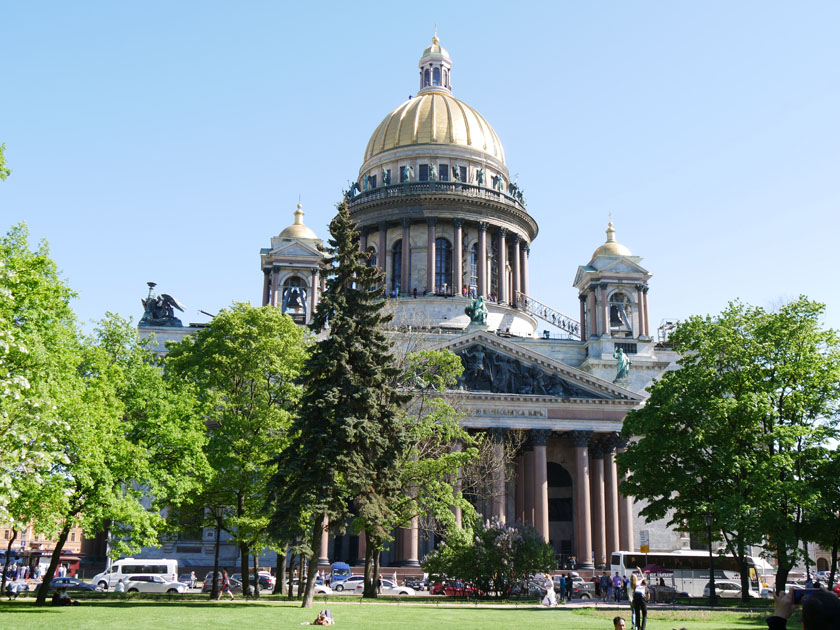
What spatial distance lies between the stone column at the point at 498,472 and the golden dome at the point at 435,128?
115 feet

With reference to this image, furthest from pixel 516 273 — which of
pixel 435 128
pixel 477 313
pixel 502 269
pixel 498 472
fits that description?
pixel 498 472

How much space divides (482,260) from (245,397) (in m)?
41.7

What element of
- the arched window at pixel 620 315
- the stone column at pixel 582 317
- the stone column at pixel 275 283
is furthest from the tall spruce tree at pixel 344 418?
the stone column at pixel 582 317

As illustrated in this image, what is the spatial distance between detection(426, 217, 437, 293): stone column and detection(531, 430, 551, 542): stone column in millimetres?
21486

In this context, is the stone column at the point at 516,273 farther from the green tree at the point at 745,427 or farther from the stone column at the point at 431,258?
the green tree at the point at 745,427

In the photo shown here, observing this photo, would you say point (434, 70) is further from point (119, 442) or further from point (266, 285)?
point (119, 442)

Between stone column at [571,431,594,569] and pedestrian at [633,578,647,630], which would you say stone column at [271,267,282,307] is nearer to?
stone column at [571,431,594,569]

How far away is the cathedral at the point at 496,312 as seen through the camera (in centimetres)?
5925

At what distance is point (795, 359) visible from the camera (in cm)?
3716

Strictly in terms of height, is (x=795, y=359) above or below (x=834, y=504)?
above

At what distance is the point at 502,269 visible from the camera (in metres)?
81.2

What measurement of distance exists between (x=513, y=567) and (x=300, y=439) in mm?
13820

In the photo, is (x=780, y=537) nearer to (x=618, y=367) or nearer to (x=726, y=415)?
(x=726, y=415)

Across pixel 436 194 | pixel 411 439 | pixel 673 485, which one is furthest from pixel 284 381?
pixel 436 194
